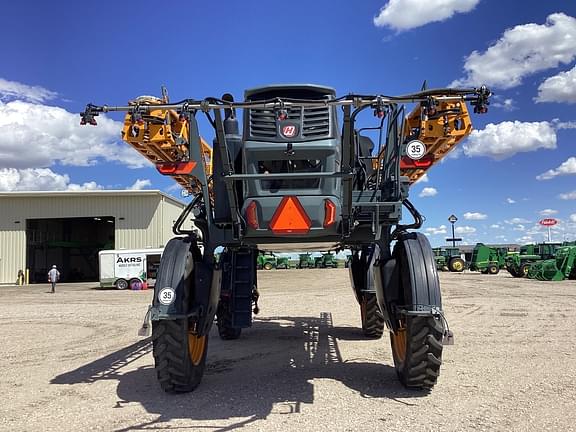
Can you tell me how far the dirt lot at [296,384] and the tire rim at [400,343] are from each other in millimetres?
348

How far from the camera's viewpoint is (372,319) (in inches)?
380

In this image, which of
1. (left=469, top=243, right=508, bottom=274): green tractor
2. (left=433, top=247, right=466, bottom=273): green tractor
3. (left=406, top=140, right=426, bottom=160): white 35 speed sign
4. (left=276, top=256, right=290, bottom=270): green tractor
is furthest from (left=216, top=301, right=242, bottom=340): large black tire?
(left=276, top=256, right=290, bottom=270): green tractor

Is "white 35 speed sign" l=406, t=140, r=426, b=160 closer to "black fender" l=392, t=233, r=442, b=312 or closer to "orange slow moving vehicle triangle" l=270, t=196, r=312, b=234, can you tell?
"black fender" l=392, t=233, r=442, b=312

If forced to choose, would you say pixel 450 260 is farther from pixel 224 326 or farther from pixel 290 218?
pixel 290 218

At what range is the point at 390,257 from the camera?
6172mm

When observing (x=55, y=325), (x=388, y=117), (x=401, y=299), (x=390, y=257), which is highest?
(x=388, y=117)

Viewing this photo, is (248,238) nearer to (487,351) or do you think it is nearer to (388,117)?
(388,117)

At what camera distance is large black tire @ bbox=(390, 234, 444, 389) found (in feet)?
17.7

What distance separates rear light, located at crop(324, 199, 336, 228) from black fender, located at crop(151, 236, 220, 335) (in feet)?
4.96

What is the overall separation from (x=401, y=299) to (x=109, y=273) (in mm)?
28887

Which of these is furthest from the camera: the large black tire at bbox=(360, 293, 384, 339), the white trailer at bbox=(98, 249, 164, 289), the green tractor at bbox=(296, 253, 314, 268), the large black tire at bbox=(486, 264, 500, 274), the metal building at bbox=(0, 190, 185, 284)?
the green tractor at bbox=(296, 253, 314, 268)

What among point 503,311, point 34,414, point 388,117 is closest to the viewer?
point 34,414

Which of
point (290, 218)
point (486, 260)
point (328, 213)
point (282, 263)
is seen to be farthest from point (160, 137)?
point (282, 263)

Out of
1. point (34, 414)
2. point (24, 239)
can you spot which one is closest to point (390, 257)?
point (34, 414)
